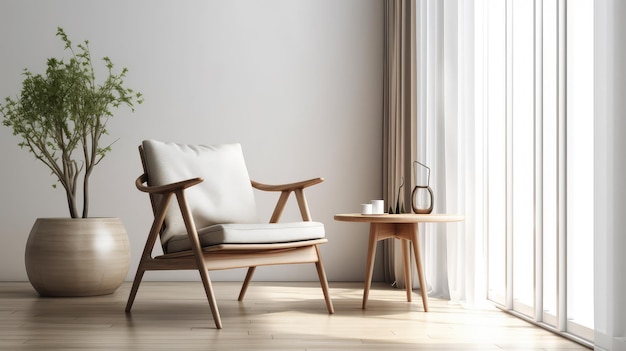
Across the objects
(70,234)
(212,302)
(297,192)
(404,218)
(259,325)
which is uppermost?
(297,192)

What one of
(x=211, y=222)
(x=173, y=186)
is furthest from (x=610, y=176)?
(x=211, y=222)

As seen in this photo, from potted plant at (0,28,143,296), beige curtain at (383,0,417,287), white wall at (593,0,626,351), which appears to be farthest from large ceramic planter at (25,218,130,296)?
white wall at (593,0,626,351)

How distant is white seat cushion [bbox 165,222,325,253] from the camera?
3033mm

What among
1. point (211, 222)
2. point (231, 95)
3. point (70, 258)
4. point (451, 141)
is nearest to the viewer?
point (211, 222)

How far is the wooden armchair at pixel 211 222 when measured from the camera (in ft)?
10.1

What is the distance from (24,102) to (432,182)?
7.81 ft

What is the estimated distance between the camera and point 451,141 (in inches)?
153

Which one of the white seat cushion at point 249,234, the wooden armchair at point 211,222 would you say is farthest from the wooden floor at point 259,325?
the white seat cushion at point 249,234

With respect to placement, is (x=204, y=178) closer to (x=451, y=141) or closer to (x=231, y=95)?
(x=451, y=141)

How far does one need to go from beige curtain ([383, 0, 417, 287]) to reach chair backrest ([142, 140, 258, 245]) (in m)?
1.00

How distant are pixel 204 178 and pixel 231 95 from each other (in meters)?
1.55

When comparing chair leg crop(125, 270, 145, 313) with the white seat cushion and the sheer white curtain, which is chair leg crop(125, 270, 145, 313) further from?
the sheer white curtain

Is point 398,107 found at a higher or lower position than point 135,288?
higher

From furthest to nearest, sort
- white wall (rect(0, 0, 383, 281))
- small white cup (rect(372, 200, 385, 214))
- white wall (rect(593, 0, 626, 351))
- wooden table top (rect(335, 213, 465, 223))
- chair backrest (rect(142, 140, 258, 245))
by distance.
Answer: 1. white wall (rect(0, 0, 383, 281))
2. small white cup (rect(372, 200, 385, 214))
3. chair backrest (rect(142, 140, 258, 245))
4. wooden table top (rect(335, 213, 465, 223))
5. white wall (rect(593, 0, 626, 351))
